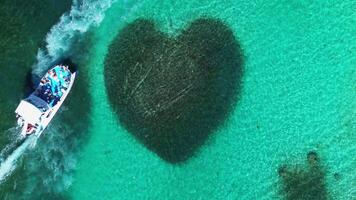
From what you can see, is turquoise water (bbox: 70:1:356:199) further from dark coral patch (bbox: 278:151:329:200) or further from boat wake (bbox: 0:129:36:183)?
boat wake (bbox: 0:129:36:183)

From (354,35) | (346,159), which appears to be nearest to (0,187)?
(346,159)

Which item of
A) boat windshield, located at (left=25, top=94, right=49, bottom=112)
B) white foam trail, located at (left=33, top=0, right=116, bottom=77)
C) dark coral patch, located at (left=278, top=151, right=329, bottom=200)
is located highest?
white foam trail, located at (left=33, top=0, right=116, bottom=77)

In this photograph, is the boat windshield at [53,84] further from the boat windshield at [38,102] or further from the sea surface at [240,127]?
the sea surface at [240,127]

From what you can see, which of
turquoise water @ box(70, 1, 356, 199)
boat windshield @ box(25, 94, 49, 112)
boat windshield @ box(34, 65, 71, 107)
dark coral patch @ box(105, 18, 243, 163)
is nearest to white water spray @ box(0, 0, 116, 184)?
boat windshield @ box(34, 65, 71, 107)

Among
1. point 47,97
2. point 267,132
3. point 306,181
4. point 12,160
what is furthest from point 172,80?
point 12,160

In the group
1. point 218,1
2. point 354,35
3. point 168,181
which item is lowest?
point 168,181

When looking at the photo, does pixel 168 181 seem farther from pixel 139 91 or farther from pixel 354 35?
pixel 354 35
